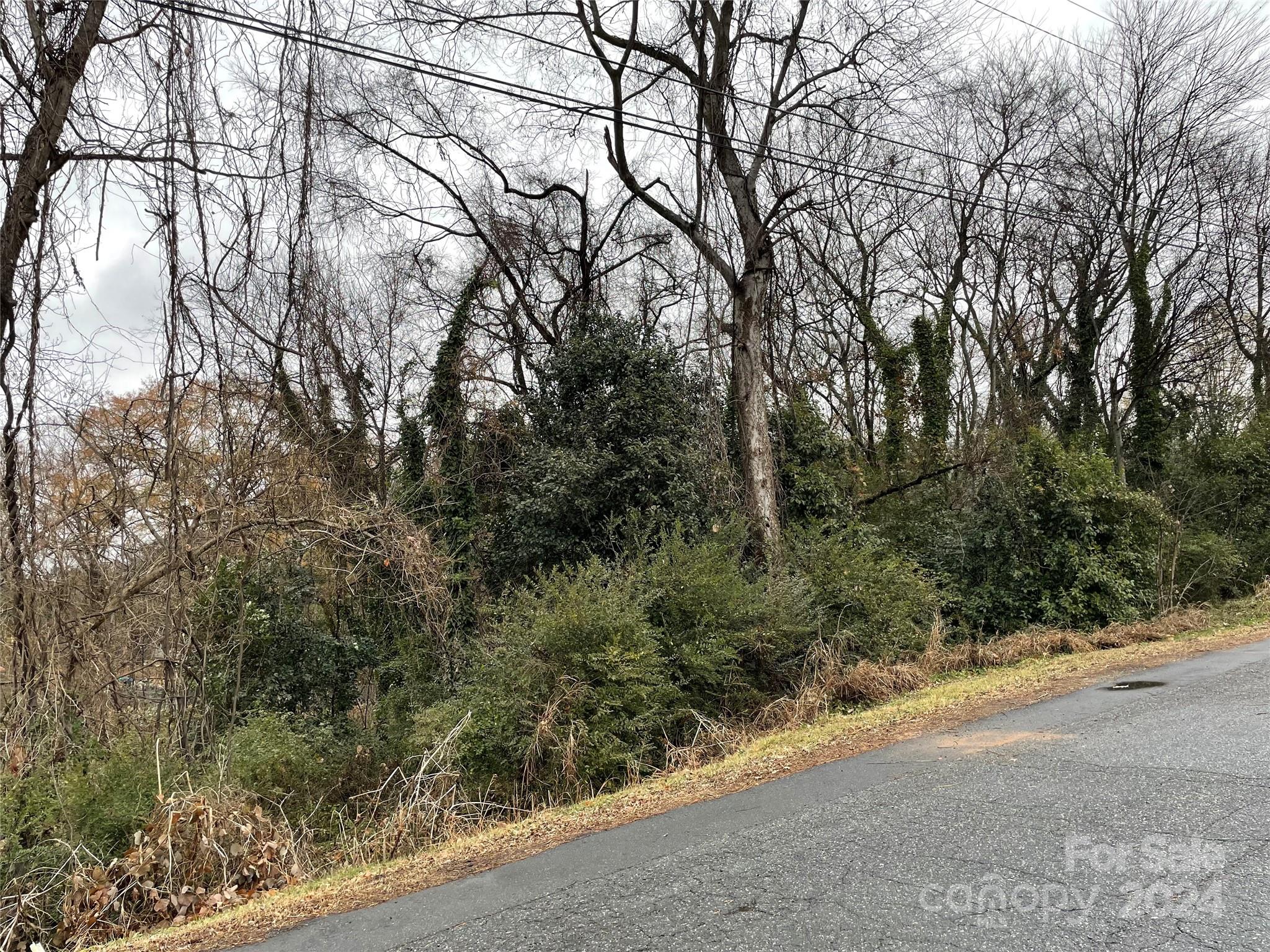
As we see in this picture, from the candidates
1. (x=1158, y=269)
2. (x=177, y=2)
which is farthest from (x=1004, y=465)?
(x=177, y=2)

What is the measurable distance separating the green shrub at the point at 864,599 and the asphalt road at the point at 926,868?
5479 mm

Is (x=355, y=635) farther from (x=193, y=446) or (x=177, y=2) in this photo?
(x=177, y=2)

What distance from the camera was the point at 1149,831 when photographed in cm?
412

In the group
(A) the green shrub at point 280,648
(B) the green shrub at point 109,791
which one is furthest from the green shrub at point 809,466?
(B) the green shrub at point 109,791

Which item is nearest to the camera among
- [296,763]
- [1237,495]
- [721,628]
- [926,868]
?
[926,868]

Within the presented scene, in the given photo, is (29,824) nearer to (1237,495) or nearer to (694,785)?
(694,785)

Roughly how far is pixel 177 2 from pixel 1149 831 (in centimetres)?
892

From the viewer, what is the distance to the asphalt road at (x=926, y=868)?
11.0 feet

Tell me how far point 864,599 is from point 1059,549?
4.97 m

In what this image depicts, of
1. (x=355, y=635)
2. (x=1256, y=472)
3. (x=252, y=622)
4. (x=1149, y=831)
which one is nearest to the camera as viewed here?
(x=1149, y=831)

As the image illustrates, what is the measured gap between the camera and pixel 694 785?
6.57 metres

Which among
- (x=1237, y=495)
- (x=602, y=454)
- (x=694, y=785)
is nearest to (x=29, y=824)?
(x=694, y=785)

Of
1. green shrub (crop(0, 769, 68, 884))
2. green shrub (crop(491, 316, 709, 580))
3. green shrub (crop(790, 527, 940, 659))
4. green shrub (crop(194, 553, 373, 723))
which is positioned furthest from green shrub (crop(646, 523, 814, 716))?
green shrub (crop(0, 769, 68, 884))

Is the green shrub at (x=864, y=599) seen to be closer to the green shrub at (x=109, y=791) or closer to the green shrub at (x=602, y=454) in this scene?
the green shrub at (x=602, y=454)
